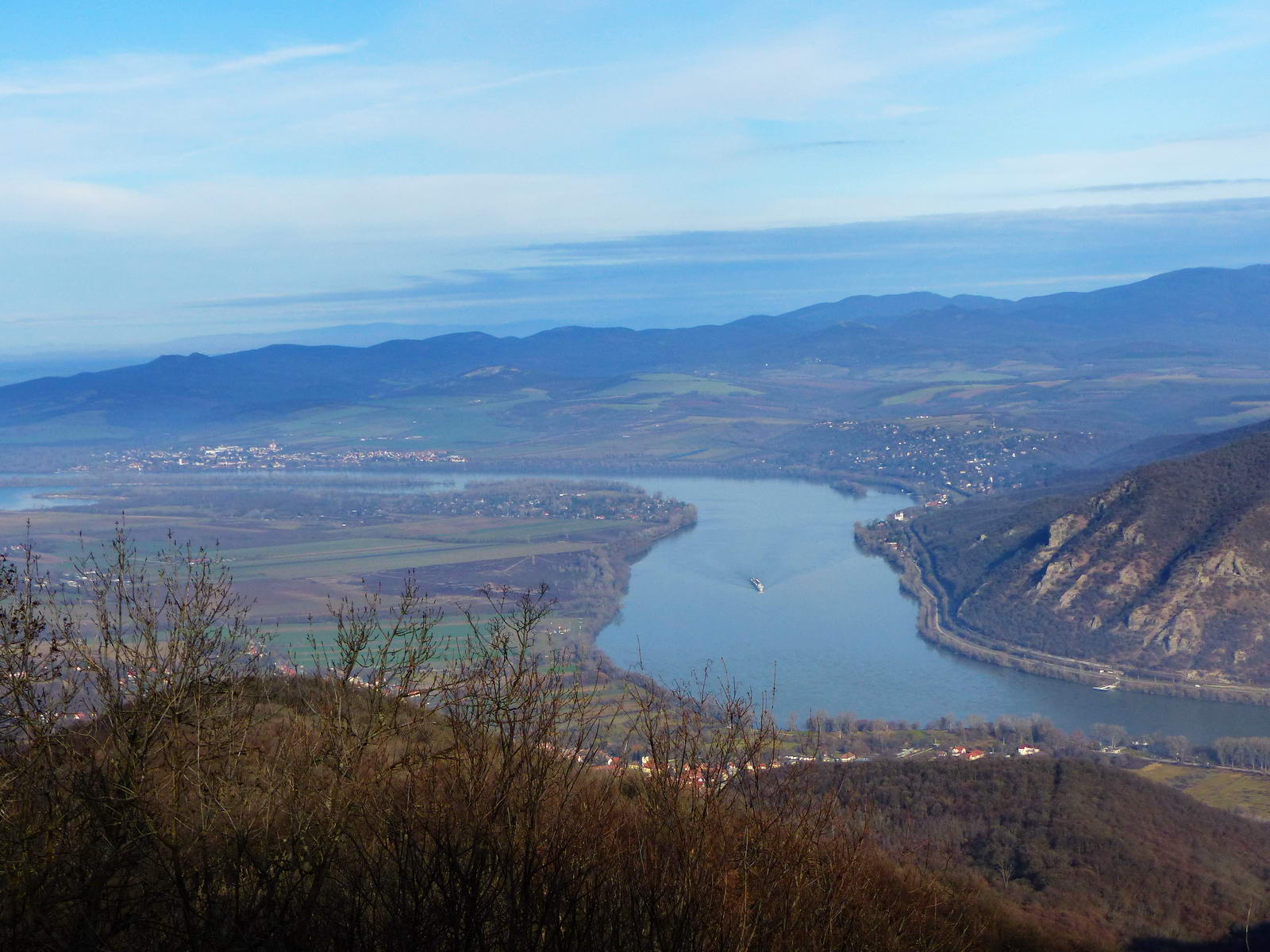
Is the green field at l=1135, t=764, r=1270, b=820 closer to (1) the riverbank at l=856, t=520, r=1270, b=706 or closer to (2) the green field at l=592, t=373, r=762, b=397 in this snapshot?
(1) the riverbank at l=856, t=520, r=1270, b=706

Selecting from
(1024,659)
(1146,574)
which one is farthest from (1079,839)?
(1146,574)

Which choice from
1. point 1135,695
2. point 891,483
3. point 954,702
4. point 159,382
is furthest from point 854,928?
point 159,382

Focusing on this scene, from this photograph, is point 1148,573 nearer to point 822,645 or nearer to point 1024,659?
point 1024,659

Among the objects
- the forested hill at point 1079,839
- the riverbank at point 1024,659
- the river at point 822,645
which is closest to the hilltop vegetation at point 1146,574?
the riverbank at point 1024,659

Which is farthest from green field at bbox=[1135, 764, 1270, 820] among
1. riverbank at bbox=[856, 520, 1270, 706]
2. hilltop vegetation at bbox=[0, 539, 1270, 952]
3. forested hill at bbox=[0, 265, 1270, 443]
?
forested hill at bbox=[0, 265, 1270, 443]

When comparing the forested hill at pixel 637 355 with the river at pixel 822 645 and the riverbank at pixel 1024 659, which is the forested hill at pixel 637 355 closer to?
the river at pixel 822 645

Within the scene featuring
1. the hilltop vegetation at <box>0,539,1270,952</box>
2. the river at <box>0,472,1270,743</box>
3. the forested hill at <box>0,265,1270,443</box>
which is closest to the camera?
the hilltop vegetation at <box>0,539,1270,952</box>
